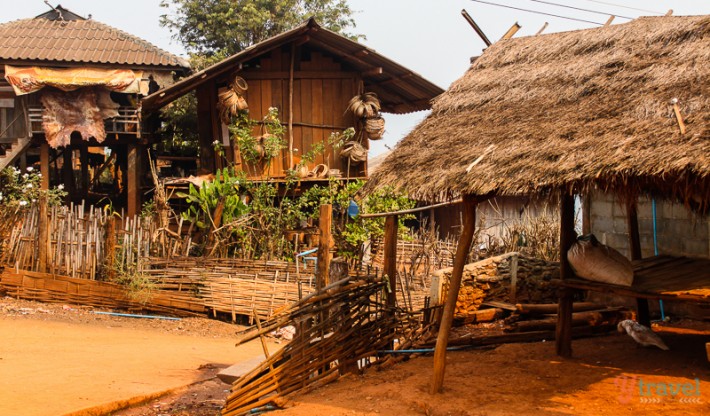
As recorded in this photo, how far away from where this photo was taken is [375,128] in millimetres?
15562

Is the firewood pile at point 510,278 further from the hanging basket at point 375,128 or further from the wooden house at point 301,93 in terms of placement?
the hanging basket at point 375,128

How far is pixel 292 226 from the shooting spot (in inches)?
539

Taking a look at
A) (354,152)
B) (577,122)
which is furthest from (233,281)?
(577,122)

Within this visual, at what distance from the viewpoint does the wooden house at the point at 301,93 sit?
598 inches

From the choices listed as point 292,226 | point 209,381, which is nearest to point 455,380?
point 209,381

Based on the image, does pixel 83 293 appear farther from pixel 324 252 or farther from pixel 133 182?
pixel 324 252

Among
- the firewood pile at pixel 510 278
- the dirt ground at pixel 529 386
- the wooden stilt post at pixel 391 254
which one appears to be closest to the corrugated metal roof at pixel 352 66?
the firewood pile at pixel 510 278

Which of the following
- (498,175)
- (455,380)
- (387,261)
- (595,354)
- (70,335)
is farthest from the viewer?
(70,335)

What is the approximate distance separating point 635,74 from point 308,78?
962 centimetres

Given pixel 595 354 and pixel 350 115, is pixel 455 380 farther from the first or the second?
pixel 350 115

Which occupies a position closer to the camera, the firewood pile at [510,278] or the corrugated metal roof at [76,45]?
the firewood pile at [510,278]

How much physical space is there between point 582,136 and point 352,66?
10249 mm

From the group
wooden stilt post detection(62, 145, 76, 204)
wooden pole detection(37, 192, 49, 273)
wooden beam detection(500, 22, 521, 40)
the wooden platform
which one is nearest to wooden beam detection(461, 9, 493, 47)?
wooden beam detection(500, 22, 521, 40)

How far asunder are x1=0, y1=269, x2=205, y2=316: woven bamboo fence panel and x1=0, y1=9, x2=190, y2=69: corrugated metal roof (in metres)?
5.97
